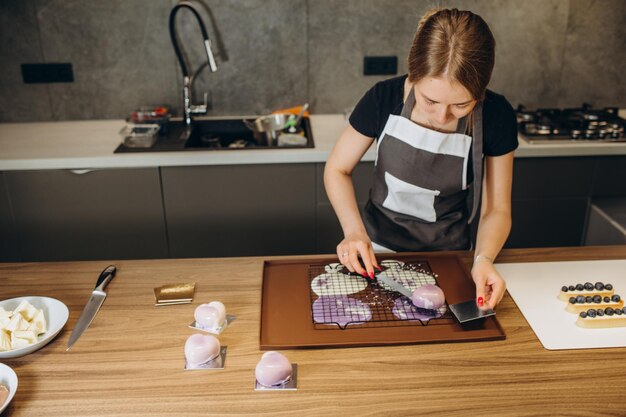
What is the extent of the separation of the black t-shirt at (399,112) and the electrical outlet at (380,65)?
1.14m

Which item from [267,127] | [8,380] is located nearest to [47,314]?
[8,380]

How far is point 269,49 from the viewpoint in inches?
104

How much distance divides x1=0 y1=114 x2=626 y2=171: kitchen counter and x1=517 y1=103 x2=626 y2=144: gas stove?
0.19ft

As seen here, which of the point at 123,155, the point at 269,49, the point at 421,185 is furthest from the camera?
the point at 269,49

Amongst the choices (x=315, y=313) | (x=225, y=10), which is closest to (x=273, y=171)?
(x=225, y=10)

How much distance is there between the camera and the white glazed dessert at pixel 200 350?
3.61 ft

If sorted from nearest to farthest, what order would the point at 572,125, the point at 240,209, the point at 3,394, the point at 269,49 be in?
the point at 3,394, the point at 240,209, the point at 572,125, the point at 269,49

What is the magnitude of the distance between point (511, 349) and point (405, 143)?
662 mm

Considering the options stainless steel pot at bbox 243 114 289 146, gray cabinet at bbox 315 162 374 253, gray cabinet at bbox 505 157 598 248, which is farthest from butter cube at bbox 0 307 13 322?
gray cabinet at bbox 505 157 598 248

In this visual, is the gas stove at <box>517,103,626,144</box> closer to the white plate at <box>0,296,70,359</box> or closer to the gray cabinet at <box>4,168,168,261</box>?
the gray cabinet at <box>4,168,168,261</box>

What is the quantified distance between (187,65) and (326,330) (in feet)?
6.00

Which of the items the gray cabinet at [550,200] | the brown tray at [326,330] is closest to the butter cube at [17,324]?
the brown tray at [326,330]

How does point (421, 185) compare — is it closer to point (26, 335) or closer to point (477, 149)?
point (477, 149)

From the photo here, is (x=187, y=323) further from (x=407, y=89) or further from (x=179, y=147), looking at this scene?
(x=179, y=147)
